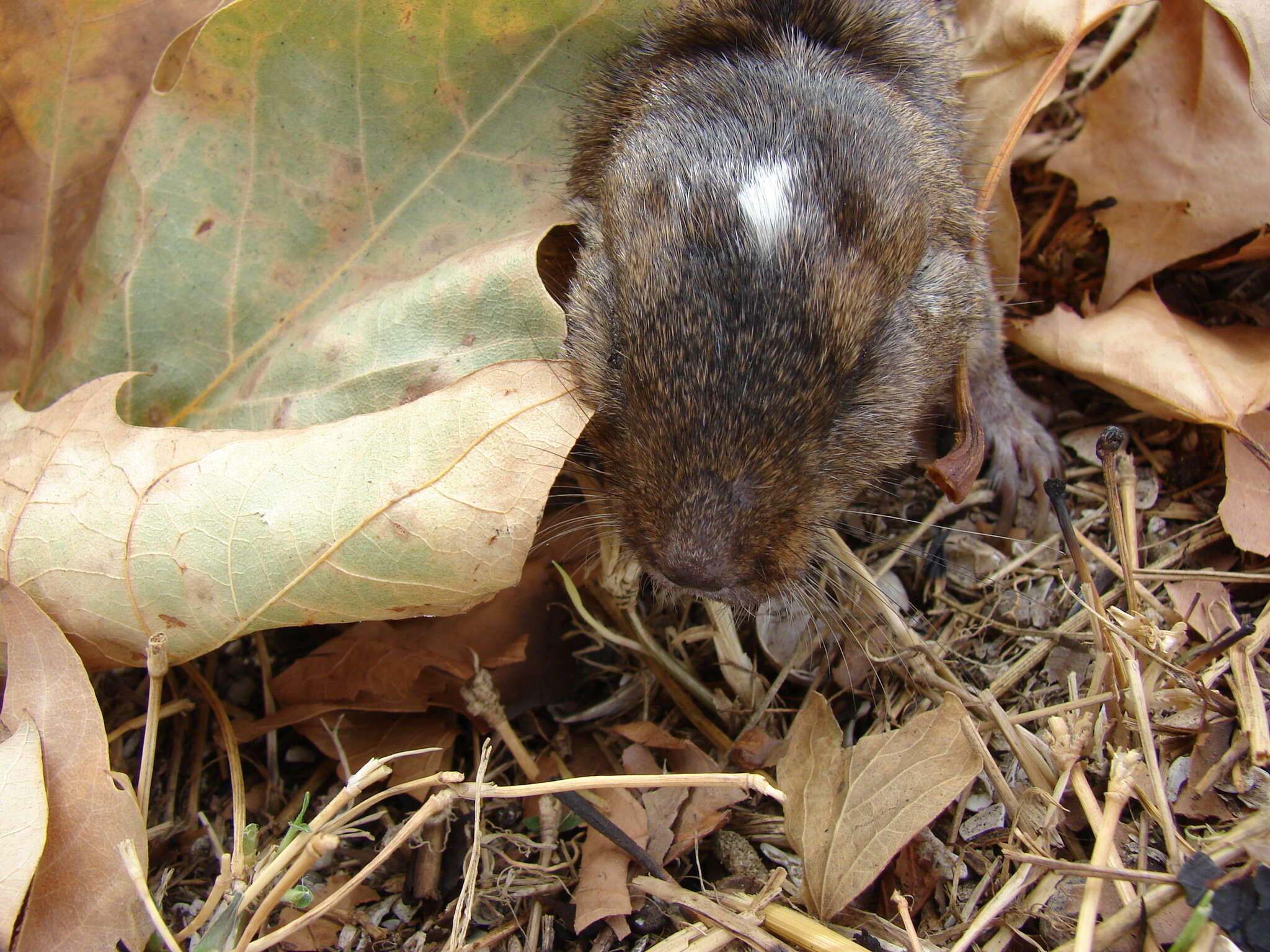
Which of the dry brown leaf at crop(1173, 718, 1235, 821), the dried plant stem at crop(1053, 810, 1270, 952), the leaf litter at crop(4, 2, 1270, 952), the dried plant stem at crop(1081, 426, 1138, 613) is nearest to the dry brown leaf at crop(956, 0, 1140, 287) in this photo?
the leaf litter at crop(4, 2, 1270, 952)

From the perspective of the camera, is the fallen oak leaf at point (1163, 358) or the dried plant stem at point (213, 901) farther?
the fallen oak leaf at point (1163, 358)

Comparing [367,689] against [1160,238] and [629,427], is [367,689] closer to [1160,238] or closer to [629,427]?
[629,427]

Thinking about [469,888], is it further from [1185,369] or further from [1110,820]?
[1185,369]

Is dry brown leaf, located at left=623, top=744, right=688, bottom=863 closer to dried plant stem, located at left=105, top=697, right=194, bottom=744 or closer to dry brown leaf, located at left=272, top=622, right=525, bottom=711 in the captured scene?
dry brown leaf, located at left=272, top=622, right=525, bottom=711

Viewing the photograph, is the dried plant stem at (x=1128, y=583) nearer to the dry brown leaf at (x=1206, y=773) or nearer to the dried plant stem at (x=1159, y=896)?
the dry brown leaf at (x=1206, y=773)

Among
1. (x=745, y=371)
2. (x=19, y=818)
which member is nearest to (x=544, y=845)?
(x=19, y=818)

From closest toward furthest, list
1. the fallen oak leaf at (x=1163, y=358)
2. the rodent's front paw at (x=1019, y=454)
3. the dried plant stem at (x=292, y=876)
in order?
the dried plant stem at (x=292, y=876) → the fallen oak leaf at (x=1163, y=358) → the rodent's front paw at (x=1019, y=454)

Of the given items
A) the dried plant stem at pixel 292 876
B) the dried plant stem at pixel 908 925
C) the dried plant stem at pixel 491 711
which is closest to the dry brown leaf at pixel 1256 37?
the dried plant stem at pixel 908 925
